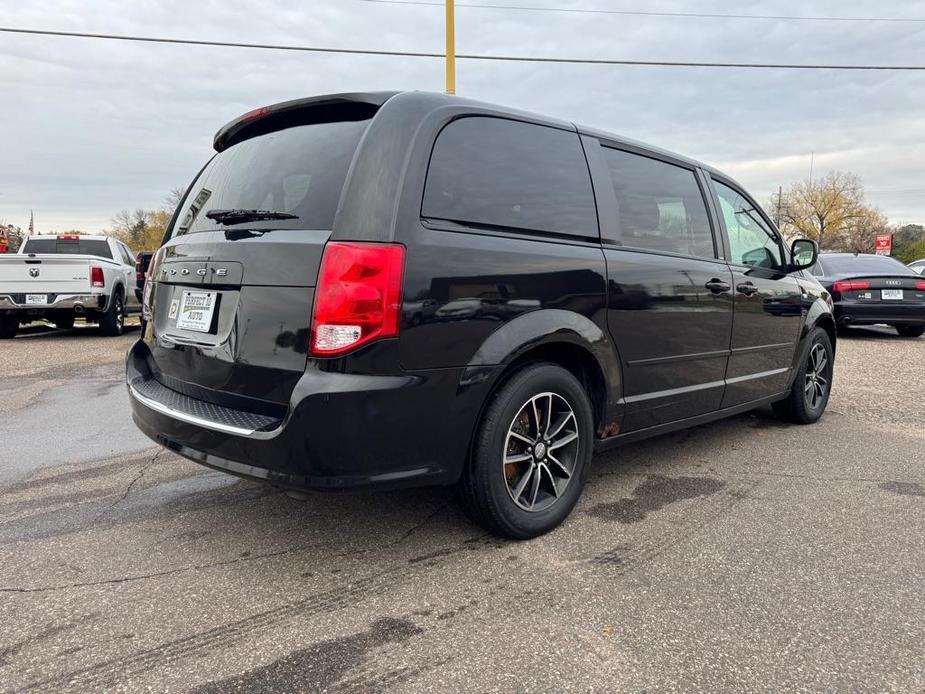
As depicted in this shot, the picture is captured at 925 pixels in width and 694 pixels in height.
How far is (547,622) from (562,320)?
119 cm

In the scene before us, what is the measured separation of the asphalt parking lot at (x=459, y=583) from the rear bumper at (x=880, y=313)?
6.95 meters

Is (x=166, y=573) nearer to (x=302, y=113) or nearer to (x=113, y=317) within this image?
(x=302, y=113)

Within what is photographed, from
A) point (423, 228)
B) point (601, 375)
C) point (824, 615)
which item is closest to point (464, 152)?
point (423, 228)

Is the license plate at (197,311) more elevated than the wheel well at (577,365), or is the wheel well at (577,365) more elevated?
the license plate at (197,311)

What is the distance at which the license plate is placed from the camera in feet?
8.54

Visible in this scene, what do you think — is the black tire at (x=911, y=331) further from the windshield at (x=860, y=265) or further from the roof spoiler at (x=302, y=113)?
→ the roof spoiler at (x=302, y=113)

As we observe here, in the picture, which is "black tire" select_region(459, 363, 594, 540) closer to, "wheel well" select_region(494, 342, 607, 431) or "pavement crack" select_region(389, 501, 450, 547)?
"wheel well" select_region(494, 342, 607, 431)

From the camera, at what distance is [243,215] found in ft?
8.71

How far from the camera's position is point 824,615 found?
2227mm

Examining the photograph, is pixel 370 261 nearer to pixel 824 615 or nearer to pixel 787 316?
pixel 824 615

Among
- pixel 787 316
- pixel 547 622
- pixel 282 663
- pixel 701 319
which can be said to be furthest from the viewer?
pixel 787 316

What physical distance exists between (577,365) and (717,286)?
4.05 feet

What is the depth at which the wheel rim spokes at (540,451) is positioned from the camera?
2764mm

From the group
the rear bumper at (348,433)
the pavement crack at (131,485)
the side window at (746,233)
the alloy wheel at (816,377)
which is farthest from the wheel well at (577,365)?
the alloy wheel at (816,377)
